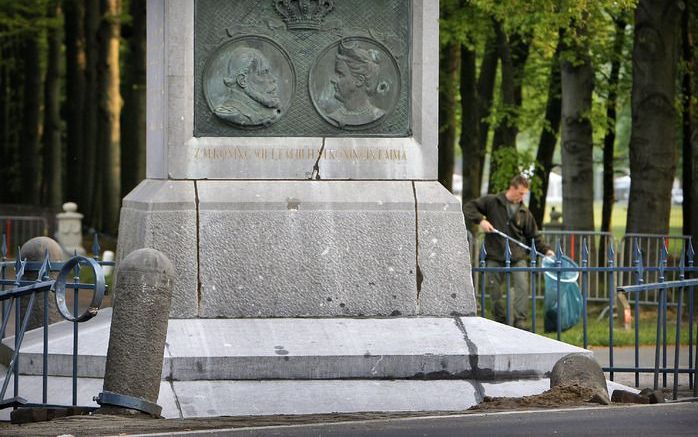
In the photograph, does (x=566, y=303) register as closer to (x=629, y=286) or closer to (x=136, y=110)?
(x=629, y=286)

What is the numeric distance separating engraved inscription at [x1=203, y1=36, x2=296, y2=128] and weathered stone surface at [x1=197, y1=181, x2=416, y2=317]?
554 mm

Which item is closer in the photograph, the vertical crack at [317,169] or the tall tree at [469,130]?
the vertical crack at [317,169]

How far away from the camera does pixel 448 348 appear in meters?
11.0

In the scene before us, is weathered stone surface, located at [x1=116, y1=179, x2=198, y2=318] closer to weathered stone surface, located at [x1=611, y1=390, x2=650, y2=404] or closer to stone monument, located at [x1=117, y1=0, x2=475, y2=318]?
stone monument, located at [x1=117, y1=0, x2=475, y2=318]

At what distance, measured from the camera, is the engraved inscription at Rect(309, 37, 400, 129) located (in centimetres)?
1177

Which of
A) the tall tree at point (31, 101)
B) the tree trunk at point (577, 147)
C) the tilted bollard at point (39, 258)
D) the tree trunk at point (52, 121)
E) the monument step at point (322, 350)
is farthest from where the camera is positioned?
the tall tree at point (31, 101)

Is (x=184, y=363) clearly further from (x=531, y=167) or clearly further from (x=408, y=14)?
(x=531, y=167)

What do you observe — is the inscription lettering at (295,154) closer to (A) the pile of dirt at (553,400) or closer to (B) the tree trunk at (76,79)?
(A) the pile of dirt at (553,400)

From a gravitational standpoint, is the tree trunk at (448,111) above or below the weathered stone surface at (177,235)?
above

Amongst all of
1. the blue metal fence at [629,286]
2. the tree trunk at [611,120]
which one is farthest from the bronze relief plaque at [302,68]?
the tree trunk at [611,120]

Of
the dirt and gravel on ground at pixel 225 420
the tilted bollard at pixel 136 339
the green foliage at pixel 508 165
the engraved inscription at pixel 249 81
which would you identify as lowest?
the dirt and gravel on ground at pixel 225 420

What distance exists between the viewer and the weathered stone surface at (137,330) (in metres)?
9.27

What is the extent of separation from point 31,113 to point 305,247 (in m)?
31.3

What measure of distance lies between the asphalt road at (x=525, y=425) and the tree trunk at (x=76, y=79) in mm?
29566
